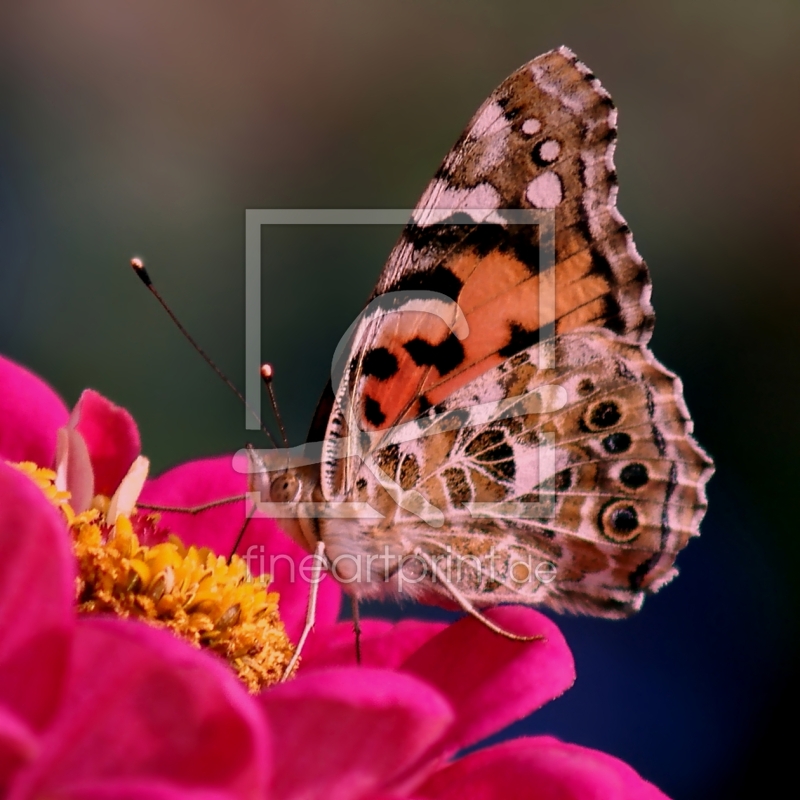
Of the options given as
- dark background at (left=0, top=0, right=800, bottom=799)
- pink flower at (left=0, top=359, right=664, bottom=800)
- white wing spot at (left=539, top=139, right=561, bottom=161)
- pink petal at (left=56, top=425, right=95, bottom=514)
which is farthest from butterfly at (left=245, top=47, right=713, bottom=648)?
dark background at (left=0, top=0, right=800, bottom=799)

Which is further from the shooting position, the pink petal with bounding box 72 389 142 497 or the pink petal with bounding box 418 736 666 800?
the pink petal with bounding box 72 389 142 497

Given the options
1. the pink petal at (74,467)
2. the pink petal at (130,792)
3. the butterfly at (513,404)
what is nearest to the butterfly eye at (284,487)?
the butterfly at (513,404)

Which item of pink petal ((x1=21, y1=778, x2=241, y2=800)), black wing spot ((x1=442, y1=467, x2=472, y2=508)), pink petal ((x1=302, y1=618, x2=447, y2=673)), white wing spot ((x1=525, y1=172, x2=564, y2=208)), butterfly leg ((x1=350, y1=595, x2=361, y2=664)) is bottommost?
pink petal ((x1=302, y1=618, x2=447, y2=673))

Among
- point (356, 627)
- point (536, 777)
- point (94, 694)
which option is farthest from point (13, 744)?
point (356, 627)

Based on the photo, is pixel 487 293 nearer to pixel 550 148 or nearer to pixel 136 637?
pixel 550 148

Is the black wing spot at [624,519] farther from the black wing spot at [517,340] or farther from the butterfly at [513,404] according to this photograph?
the black wing spot at [517,340]

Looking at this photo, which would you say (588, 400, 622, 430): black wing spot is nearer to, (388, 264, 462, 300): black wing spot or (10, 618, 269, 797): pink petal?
(388, 264, 462, 300): black wing spot

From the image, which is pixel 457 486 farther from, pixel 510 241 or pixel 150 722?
pixel 150 722
